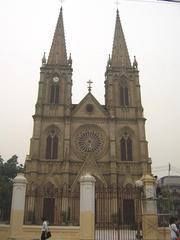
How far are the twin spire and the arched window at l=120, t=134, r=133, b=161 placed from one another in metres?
9.99

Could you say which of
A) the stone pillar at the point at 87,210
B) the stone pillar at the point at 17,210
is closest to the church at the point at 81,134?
the stone pillar at the point at 17,210

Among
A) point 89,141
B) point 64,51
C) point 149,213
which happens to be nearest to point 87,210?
point 149,213

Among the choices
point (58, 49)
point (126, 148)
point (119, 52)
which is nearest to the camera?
point (126, 148)

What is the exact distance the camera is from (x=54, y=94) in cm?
3944

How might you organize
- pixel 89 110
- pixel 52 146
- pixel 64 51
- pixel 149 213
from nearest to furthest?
pixel 149 213 < pixel 52 146 < pixel 89 110 < pixel 64 51

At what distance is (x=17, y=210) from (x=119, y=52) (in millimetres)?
31263

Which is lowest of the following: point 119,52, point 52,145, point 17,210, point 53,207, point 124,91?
point 17,210

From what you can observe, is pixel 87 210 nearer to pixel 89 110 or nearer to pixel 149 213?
pixel 149 213

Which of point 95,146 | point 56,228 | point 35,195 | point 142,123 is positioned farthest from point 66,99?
point 56,228

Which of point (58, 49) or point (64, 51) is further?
point (64, 51)

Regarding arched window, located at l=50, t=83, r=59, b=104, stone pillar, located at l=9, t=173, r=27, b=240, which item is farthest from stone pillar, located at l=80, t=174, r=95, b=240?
arched window, located at l=50, t=83, r=59, b=104

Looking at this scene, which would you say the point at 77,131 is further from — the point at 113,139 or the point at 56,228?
the point at 56,228

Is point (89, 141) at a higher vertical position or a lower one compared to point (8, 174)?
higher

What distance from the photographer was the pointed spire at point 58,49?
41.6 meters
